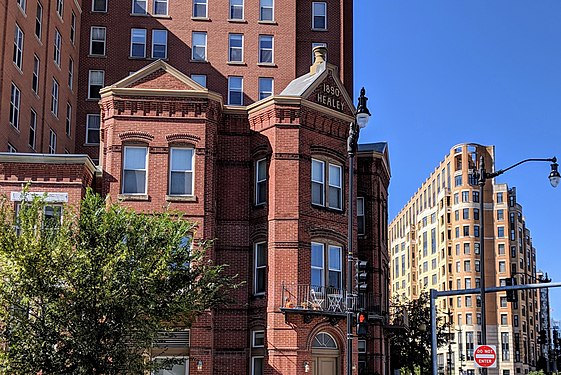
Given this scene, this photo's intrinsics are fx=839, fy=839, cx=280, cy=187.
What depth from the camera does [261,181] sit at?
1359 inches

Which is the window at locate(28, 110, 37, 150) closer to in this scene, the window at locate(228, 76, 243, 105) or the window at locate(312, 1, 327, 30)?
the window at locate(228, 76, 243, 105)

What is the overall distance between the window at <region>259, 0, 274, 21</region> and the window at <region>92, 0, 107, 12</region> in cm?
1010

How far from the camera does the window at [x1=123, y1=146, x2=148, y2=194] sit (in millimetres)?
32938

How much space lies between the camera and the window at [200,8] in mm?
54219

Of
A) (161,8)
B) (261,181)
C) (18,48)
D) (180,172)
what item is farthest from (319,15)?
(180,172)

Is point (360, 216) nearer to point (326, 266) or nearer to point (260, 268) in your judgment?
point (326, 266)

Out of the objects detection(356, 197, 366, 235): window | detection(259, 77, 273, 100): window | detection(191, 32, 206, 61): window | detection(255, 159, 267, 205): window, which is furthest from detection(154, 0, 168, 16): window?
detection(255, 159, 267, 205): window

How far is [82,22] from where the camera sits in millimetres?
54281

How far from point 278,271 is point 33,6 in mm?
21242

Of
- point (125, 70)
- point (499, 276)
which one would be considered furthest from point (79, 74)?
point (499, 276)

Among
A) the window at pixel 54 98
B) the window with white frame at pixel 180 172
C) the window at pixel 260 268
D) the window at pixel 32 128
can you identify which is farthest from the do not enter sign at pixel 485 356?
the window at pixel 54 98

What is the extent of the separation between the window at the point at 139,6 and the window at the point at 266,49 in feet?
25.4

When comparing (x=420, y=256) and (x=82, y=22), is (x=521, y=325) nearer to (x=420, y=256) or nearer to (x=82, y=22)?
(x=420, y=256)

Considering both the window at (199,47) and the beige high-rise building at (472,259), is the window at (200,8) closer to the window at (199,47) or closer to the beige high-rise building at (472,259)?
the window at (199,47)
